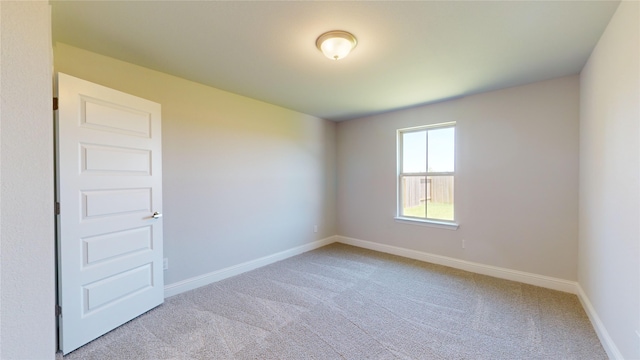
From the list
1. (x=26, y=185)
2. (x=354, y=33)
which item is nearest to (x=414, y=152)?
(x=354, y=33)

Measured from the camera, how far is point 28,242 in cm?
80

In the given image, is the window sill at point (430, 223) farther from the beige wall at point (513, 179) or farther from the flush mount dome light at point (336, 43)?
the flush mount dome light at point (336, 43)

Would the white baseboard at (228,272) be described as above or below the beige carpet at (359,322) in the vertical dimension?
above

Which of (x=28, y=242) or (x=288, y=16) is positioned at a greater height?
(x=288, y=16)

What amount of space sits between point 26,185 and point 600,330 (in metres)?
3.57

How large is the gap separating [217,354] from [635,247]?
111 inches

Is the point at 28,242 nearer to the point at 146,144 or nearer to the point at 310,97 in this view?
the point at 146,144

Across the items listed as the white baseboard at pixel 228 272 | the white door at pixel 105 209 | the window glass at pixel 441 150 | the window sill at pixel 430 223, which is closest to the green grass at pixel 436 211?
the window sill at pixel 430 223

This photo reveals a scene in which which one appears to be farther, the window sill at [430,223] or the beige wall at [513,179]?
the window sill at [430,223]

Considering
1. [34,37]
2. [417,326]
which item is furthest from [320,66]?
[417,326]

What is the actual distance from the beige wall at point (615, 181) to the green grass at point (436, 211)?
1.46m

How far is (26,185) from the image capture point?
804 millimetres

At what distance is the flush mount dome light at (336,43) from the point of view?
2.02 m

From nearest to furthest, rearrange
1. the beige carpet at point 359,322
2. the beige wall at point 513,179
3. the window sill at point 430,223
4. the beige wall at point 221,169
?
the beige carpet at point 359,322, the beige wall at point 221,169, the beige wall at point 513,179, the window sill at point 430,223
